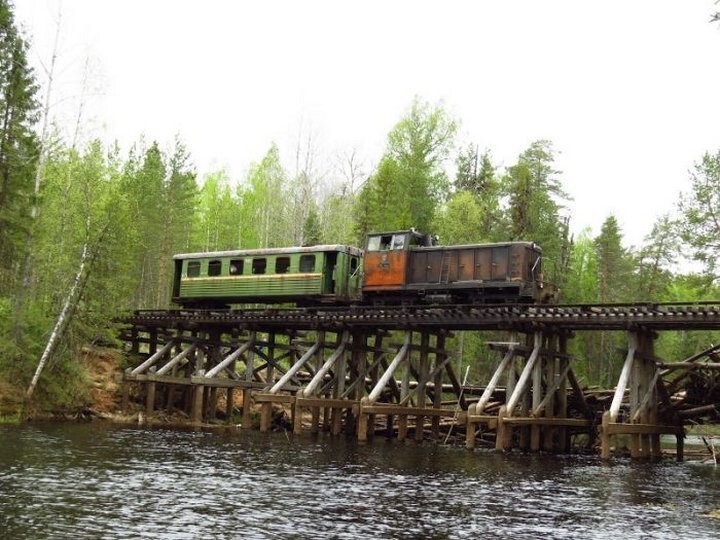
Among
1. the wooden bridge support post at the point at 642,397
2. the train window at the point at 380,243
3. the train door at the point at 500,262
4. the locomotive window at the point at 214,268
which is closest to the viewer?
the wooden bridge support post at the point at 642,397

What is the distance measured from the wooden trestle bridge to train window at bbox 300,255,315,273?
5.43ft

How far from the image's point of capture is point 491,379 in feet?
86.7

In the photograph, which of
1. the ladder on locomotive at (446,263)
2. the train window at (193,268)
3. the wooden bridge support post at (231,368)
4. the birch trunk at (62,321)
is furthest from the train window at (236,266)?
the ladder on locomotive at (446,263)

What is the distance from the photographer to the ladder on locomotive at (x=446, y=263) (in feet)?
86.6

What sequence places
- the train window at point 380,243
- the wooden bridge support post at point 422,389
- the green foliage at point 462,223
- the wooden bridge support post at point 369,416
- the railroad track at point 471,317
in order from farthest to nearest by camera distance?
the green foliage at point 462,223, the train window at point 380,243, the wooden bridge support post at point 422,389, the wooden bridge support post at point 369,416, the railroad track at point 471,317

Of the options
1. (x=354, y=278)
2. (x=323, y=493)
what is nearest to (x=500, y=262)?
(x=354, y=278)

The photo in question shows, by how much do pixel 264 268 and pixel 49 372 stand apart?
9.01 meters

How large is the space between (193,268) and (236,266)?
9.05 ft

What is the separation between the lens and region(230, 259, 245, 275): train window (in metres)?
31.7

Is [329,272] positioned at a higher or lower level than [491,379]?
higher

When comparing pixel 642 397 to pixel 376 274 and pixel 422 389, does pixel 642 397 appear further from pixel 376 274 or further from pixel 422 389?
pixel 376 274

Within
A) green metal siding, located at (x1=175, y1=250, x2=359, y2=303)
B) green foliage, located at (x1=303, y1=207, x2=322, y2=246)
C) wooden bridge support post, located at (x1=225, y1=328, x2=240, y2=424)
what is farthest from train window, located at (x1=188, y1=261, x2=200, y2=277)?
green foliage, located at (x1=303, y1=207, x2=322, y2=246)

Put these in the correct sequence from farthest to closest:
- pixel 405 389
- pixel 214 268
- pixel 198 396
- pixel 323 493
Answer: pixel 214 268 → pixel 198 396 → pixel 405 389 → pixel 323 493

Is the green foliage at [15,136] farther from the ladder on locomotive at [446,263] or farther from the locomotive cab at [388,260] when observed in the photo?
the ladder on locomotive at [446,263]
